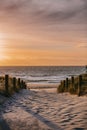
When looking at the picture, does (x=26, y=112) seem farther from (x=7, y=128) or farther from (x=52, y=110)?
(x=7, y=128)

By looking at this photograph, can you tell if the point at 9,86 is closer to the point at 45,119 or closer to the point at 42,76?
the point at 45,119

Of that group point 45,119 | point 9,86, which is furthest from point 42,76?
point 45,119

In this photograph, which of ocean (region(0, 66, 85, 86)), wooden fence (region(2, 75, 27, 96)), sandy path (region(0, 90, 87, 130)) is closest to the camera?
sandy path (region(0, 90, 87, 130))

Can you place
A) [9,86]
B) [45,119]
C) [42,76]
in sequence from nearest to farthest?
[45,119]
[9,86]
[42,76]

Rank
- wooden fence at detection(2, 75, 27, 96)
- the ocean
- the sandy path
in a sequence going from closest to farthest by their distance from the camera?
the sandy path
wooden fence at detection(2, 75, 27, 96)
the ocean

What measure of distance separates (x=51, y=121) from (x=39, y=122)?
49cm

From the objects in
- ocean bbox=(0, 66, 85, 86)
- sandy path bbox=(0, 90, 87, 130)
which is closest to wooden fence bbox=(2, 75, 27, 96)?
sandy path bbox=(0, 90, 87, 130)

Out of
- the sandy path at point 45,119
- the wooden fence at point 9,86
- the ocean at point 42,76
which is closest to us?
the sandy path at point 45,119

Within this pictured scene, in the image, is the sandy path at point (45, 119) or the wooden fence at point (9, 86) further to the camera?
Answer: the wooden fence at point (9, 86)

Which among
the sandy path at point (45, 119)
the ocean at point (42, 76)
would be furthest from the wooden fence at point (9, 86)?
the ocean at point (42, 76)

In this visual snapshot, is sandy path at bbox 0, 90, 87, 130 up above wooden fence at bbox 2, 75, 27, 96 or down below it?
below

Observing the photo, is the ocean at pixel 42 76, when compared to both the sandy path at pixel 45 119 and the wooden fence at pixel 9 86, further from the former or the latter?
the sandy path at pixel 45 119

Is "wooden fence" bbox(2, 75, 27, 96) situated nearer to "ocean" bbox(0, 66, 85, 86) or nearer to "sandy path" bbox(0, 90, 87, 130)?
"sandy path" bbox(0, 90, 87, 130)

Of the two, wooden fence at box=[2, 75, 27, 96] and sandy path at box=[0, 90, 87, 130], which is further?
wooden fence at box=[2, 75, 27, 96]
